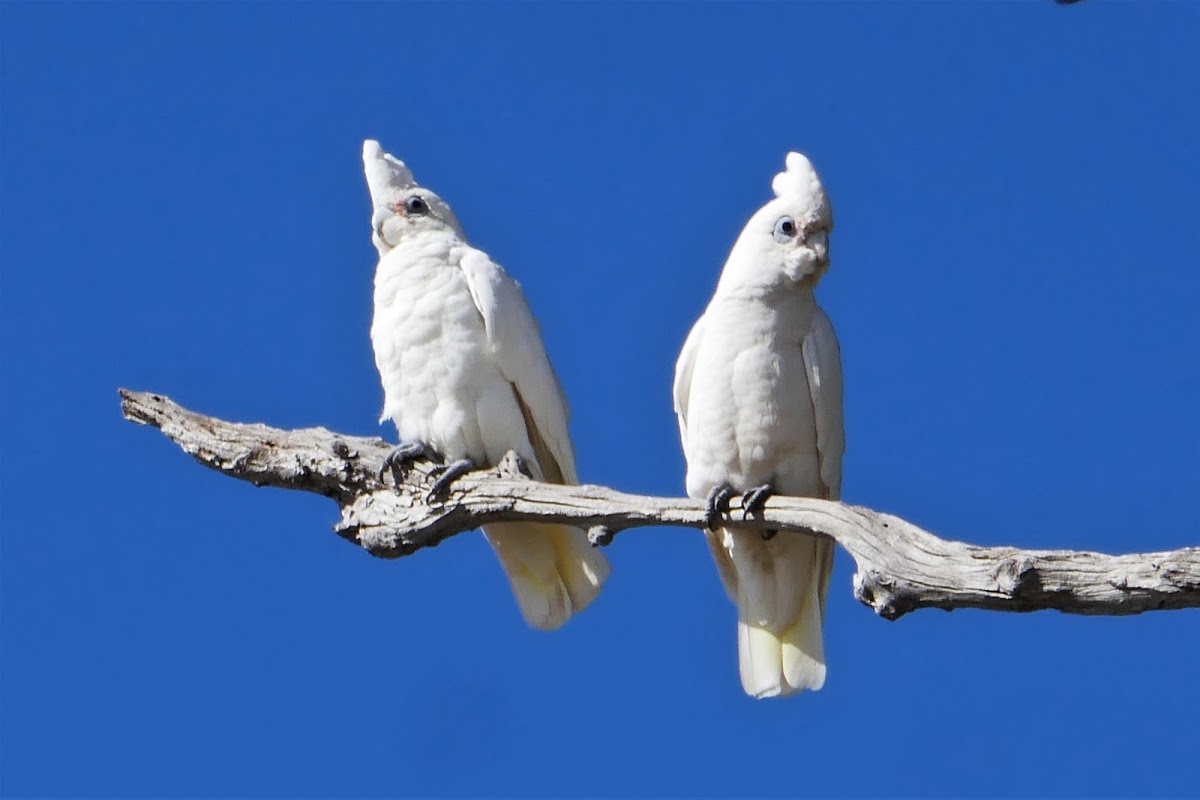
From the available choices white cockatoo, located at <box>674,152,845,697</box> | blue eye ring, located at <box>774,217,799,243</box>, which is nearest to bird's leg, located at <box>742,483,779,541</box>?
white cockatoo, located at <box>674,152,845,697</box>

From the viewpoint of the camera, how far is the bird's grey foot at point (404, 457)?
8000 millimetres

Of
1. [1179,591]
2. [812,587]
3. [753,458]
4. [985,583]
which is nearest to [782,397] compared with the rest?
[753,458]

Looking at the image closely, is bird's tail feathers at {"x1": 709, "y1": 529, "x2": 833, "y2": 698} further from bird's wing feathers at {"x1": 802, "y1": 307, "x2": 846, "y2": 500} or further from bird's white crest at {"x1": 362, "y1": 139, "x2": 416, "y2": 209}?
bird's white crest at {"x1": 362, "y1": 139, "x2": 416, "y2": 209}

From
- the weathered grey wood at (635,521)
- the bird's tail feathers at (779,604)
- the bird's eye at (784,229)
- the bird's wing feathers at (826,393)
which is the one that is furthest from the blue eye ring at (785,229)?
the bird's tail feathers at (779,604)

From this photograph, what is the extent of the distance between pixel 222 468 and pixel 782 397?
113 inches

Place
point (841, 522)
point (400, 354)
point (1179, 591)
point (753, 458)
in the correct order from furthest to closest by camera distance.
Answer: point (400, 354) < point (753, 458) < point (841, 522) < point (1179, 591)

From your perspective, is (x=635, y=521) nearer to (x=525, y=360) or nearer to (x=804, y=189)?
(x=525, y=360)

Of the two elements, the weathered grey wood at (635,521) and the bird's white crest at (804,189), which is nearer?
the weathered grey wood at (635,521)

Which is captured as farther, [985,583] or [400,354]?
[400,354]

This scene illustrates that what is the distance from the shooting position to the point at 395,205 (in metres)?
8.74

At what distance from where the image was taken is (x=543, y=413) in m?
8.45

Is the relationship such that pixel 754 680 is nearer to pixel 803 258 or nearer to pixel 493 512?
pixel 493 512

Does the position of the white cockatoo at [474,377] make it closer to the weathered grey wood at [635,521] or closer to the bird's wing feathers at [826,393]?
the weathered grey wood at [635,521]

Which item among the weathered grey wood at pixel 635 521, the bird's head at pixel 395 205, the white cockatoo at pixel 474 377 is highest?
the bird's head at pixel 395 205
